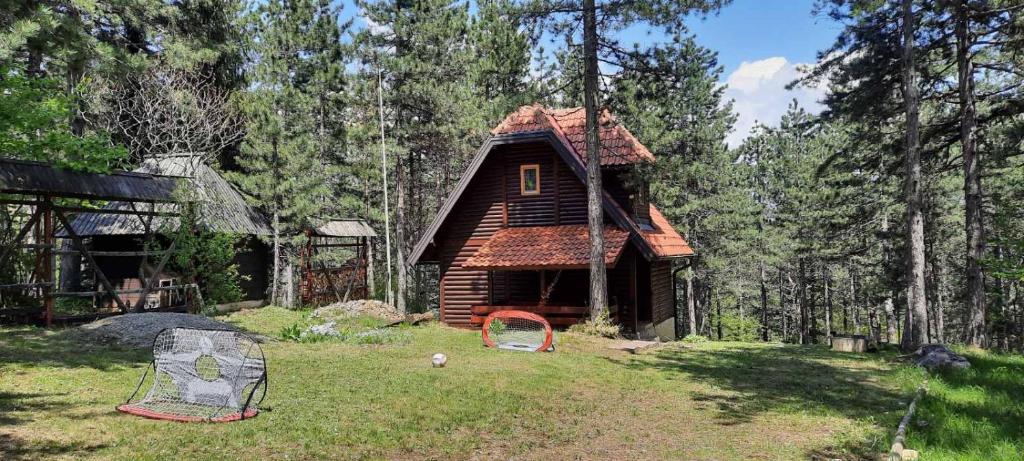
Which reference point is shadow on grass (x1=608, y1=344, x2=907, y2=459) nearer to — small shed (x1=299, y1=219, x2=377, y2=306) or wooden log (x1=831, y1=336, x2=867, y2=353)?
wooden log (x1=831, y1=336, x2=867, y2=353)

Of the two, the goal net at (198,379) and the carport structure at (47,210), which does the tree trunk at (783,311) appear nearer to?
the carport structure at (47,210)

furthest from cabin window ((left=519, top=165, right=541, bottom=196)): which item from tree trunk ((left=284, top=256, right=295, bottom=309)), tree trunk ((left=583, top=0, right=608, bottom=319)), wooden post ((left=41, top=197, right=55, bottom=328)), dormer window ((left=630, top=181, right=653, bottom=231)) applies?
wooden post ((left=41, top=197, right=55, bottom=328))

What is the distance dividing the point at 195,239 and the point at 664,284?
17.9 meters

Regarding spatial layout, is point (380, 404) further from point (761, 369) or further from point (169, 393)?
point (761, 369)

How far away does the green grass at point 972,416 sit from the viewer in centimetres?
617

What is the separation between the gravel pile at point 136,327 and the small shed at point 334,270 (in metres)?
11.7

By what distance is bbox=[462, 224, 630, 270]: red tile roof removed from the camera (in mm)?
17312

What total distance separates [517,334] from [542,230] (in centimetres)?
481

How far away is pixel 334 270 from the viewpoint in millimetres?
29969

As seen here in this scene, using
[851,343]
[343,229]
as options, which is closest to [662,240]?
[851,343]

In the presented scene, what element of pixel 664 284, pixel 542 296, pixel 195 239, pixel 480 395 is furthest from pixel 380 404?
pixel 664 284

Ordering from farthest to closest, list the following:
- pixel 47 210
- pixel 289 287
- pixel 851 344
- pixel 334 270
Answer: pixel 334 270, pixel 289 287, pixel 851 344, pixel 47 210

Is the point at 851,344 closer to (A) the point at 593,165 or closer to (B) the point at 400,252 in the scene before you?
(A) the point at 593,165

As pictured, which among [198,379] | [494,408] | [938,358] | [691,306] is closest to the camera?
[198,379]
